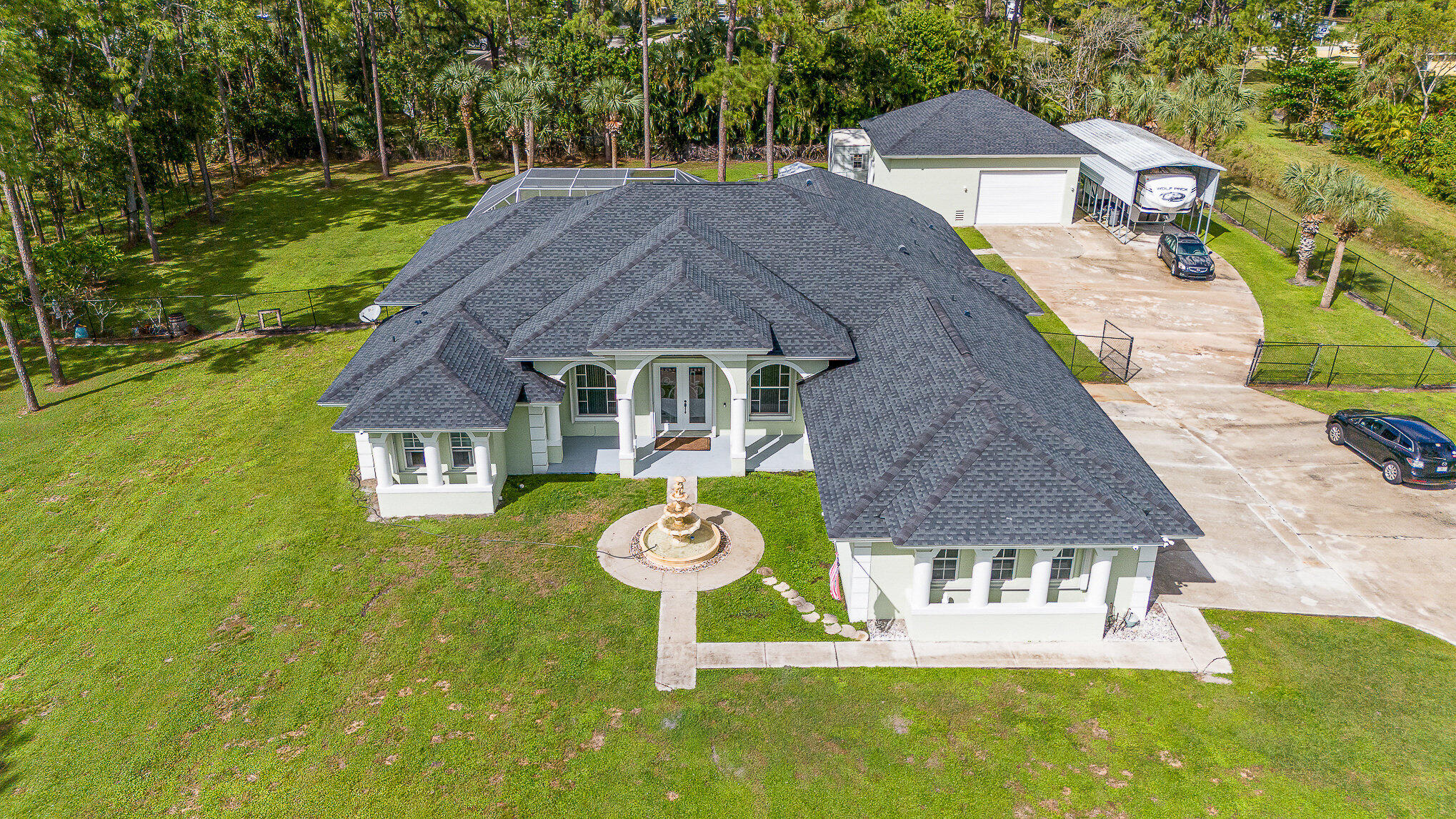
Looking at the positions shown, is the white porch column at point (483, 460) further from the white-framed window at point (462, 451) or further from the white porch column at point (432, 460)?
the white porch column at point (432, 460)

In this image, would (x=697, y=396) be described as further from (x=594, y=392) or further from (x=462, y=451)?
(x=462, y=451)

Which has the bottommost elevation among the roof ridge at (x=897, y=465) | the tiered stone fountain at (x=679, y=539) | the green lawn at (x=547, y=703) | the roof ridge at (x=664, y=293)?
the green lawn at (x=547, y=703)

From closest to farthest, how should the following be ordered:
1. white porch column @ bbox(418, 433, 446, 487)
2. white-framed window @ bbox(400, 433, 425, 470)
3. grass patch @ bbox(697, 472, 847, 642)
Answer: grass patch @ bbox(697, 472, 847, 642), white porch column @ bbox(418, 433, 446, 487), white-framed window @ bbox(400, 433, 425, 470)

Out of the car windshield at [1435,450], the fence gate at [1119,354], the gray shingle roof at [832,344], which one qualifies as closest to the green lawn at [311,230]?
the gray shingle roof at [832,344]

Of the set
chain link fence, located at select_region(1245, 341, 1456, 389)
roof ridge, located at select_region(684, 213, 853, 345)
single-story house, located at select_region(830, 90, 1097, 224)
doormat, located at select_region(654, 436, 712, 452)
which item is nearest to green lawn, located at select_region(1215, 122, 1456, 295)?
chain link fence, located at select_region(1245, 341, 1456, 389)

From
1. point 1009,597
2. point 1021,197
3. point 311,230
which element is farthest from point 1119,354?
point 311,230

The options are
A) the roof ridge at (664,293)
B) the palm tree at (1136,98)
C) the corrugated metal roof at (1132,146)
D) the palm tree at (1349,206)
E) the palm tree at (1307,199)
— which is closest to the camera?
the roof ridge at (664,293)

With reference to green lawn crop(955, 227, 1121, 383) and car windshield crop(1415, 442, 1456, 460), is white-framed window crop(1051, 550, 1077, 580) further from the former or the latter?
car windshield crop(1415, 442, 1456, 460)
